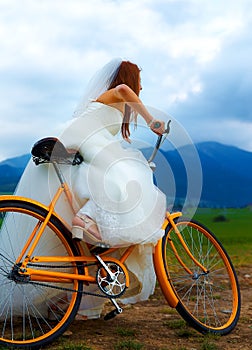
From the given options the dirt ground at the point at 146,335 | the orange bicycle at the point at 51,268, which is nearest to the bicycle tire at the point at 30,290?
the orange bicycle at the point at 51,268

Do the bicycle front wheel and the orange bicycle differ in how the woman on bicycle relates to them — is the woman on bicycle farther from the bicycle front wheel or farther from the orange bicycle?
the bicycle front wheel

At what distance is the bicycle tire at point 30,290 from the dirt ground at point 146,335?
0.18 metres

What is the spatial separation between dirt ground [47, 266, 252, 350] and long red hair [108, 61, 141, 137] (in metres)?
1.55

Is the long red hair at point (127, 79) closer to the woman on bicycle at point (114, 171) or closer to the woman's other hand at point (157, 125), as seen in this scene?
the woman on bicycle at point (114, 171)

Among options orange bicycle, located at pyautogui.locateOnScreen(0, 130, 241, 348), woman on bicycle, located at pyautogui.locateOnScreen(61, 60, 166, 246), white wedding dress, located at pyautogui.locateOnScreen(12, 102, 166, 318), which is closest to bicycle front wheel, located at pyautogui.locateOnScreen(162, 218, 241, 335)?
orange bicycle, located at pyautogui.locateOnScreen(0, 130, 241, 348)

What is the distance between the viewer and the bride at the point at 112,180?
4.18m

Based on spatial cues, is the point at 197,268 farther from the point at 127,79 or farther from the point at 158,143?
the point at 127,79

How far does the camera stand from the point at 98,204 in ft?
13.8

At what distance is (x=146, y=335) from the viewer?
14.8 feet

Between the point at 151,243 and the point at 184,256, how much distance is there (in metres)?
0.66

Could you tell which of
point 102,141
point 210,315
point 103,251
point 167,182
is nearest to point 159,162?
point 167,182

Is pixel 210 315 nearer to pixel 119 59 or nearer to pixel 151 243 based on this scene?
pixel 151 243

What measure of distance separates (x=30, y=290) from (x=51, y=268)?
269 mm

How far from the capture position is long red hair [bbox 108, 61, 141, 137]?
4.69m
